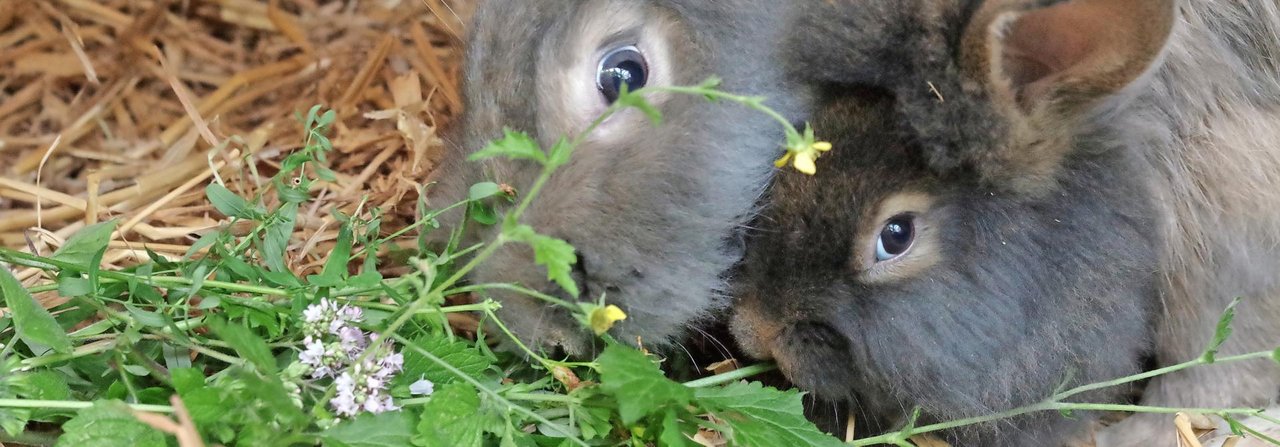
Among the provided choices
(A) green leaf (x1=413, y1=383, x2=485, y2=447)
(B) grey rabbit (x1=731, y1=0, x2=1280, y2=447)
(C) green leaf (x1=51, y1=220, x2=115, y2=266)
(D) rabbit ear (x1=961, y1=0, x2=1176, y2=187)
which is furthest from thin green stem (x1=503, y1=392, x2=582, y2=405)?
(D) rabbit ear (x1=961, y1=0, x2=1176, y2=187)

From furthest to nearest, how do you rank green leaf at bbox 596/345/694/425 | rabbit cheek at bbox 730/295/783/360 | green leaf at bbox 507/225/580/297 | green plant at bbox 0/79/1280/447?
rabbit cheek at bbox 730/295/783/360
green leaf at bbox 596/345/694/425
green plant at bbox 0/79/1280/447
green leaf at bbox 507/225/580/297

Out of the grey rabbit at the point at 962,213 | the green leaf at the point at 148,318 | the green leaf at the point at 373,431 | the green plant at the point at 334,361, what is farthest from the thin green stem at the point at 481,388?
the grey rabbit at the point at 962,213

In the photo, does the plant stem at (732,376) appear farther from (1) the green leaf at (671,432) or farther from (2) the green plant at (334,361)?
(1) the green leaf at (671,432)

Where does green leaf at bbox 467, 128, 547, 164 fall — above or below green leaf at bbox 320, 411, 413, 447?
above

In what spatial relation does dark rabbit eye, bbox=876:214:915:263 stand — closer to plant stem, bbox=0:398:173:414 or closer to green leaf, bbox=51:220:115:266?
plant stem, bbox=0:398:173:414

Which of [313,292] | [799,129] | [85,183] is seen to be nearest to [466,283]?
[313,292]

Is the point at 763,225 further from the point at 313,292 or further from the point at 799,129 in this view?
the point at 313,292

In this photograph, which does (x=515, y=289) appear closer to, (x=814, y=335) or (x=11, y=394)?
(x=814, y=335)
